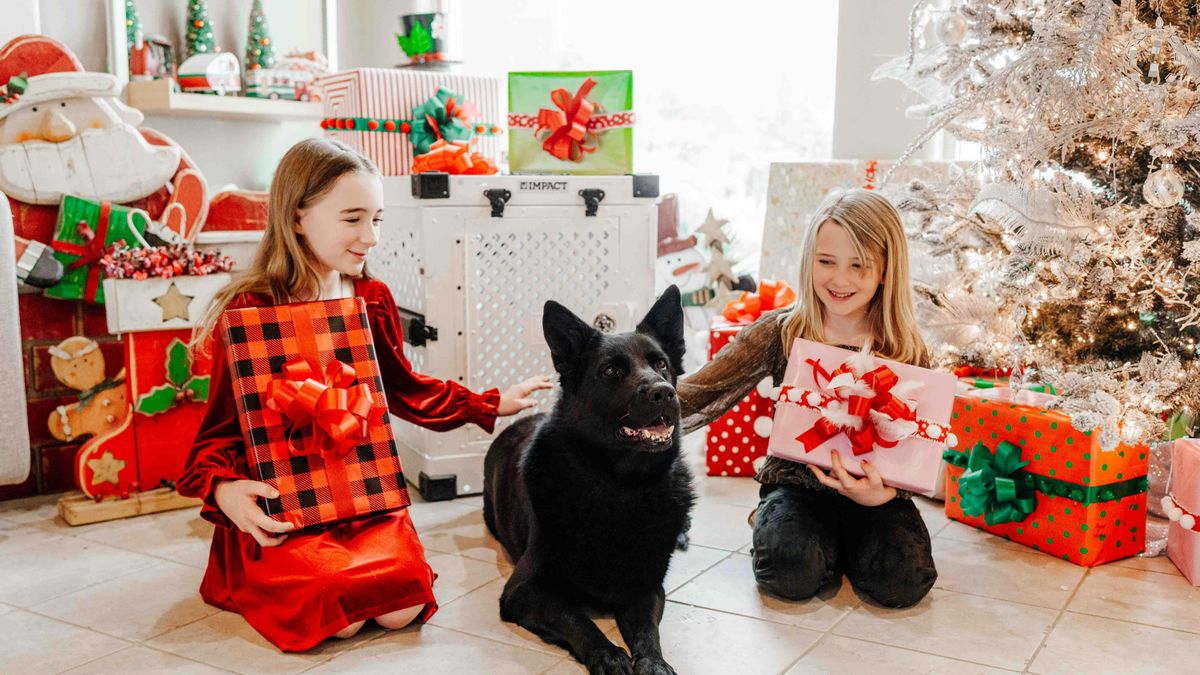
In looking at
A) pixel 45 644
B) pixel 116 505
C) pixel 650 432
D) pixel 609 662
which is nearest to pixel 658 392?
pixel 650 432

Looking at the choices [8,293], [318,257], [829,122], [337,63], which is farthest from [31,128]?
[829,122]

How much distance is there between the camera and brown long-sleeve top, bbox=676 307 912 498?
2.30 meters

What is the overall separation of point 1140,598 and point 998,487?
1.22 ft

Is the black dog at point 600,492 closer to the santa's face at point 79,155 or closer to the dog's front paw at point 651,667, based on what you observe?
the dog's front paw at point 651,667

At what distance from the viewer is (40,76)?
104 inches

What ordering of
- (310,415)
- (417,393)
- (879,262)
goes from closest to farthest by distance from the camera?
1. (310,415)
2. (879,262)
3. (417,393)

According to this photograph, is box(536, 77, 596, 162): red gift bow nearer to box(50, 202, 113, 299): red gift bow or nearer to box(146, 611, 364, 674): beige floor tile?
box(50, 202, 113, 299): red gift bow

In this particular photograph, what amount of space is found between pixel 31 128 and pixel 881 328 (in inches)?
88.4

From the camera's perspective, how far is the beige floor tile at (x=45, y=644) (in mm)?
1774

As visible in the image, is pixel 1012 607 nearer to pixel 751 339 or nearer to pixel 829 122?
pixel 751 339

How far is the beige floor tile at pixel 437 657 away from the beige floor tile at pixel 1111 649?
0.90 meters

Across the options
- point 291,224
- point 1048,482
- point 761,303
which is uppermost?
point 291,224

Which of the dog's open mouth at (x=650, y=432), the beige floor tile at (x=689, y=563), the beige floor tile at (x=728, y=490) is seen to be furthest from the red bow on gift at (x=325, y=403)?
the beige floor tile at (x=728, y=490)

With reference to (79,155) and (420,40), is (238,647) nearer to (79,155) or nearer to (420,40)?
(79,155)
